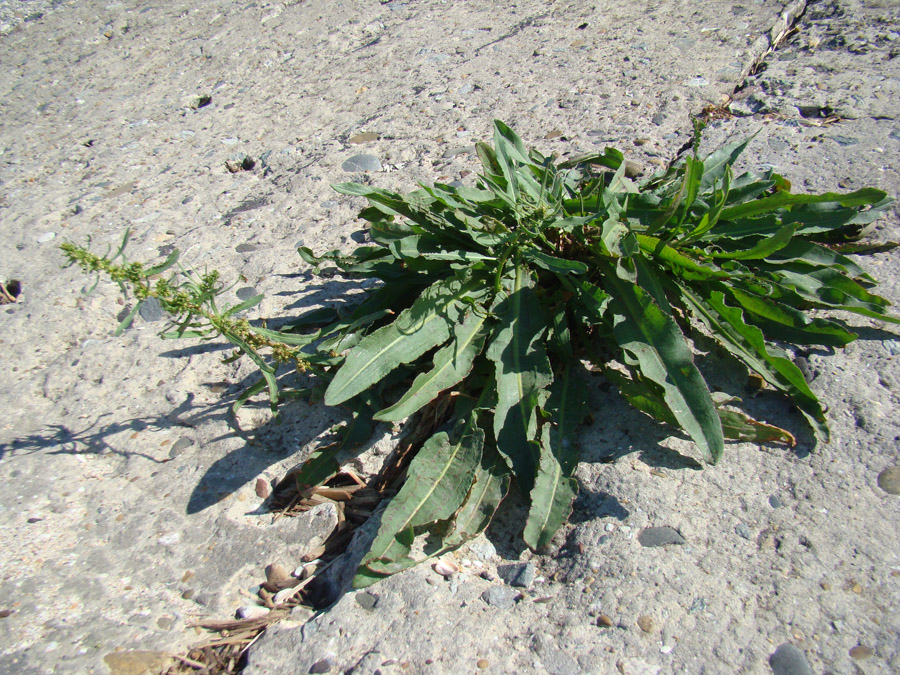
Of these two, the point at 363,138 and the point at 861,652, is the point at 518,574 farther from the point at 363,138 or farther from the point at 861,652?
the point at 363,138

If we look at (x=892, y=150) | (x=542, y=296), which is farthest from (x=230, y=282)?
(x=892, y=150)

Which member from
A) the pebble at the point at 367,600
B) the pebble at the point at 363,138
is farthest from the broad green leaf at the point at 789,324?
the pebble at the point at 363,138

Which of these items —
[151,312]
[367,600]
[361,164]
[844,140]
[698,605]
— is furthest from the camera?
[361,164]

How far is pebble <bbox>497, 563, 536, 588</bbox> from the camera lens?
1.62 meters

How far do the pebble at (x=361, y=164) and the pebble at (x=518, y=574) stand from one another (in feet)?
6.94

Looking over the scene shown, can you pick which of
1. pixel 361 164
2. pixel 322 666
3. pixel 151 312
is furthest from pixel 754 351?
pixel 151 312

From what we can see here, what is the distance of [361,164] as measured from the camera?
3172 mm

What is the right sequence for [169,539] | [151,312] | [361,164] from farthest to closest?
[361,164]
[151,312]
[169,539]

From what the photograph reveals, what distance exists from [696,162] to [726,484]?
94 centimetres

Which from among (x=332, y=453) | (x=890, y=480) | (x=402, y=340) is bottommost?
(x=890, y=480)

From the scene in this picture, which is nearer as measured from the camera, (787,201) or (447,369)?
(447,369)

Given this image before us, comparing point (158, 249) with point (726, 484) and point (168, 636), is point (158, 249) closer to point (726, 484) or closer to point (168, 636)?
point (168, 636)

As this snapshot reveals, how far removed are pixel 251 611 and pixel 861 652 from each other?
1465mm

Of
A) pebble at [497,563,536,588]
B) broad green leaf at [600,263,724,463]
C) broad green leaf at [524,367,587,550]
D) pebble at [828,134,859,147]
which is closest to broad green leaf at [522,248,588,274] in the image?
broad green leaf at [600,263,724,463]
